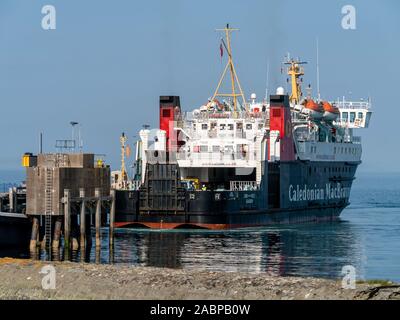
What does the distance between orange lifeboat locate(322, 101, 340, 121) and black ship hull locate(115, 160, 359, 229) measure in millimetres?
3600

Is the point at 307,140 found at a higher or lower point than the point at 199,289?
higher

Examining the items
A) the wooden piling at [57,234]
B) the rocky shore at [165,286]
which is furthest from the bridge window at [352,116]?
the rocky shore at [165,286]

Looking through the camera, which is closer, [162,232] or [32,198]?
[32,198]

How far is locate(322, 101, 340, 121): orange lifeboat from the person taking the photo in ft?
248

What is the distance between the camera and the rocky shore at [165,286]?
3127cm

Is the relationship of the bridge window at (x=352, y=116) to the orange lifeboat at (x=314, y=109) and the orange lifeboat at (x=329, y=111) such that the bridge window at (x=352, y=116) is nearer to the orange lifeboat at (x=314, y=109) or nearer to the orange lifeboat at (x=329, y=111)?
the orange lifeboat at (x=329, y=111)

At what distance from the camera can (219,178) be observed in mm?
Answer: 65125

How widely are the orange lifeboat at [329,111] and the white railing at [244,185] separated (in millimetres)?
12992

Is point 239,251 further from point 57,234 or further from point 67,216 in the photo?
point 67,216

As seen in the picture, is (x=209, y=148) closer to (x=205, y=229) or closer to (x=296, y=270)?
(x=205, y=229)

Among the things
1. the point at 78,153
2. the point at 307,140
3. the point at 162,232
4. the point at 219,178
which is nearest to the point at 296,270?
the point at 78,153

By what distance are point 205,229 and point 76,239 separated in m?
11.6
